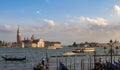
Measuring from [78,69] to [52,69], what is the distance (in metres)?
3.96

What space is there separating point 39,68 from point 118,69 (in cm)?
1200

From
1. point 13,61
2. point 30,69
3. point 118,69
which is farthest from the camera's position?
point 13,61

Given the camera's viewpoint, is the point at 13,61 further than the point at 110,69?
Yes

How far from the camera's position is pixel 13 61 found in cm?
7850

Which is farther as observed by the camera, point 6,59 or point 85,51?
point 85,51

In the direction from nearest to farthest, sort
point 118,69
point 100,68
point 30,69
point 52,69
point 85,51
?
point 118,69
point 100,68
point 52,69
point 30,69
point 85,51

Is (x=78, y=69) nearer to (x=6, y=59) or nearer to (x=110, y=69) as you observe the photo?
(x=110, y=69)

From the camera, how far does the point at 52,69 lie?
5325 centimetres

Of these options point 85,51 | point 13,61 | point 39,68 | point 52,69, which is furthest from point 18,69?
point 85,51

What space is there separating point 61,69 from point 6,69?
21430 mm

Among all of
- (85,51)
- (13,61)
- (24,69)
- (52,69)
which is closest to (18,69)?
(24,69)

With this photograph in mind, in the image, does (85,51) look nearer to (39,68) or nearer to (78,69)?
(78,69)

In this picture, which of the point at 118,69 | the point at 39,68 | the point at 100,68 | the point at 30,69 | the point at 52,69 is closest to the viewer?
the point at 118,69

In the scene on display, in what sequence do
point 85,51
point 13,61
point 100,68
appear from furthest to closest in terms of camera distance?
point 85,51
point 13,61
point 100,68
